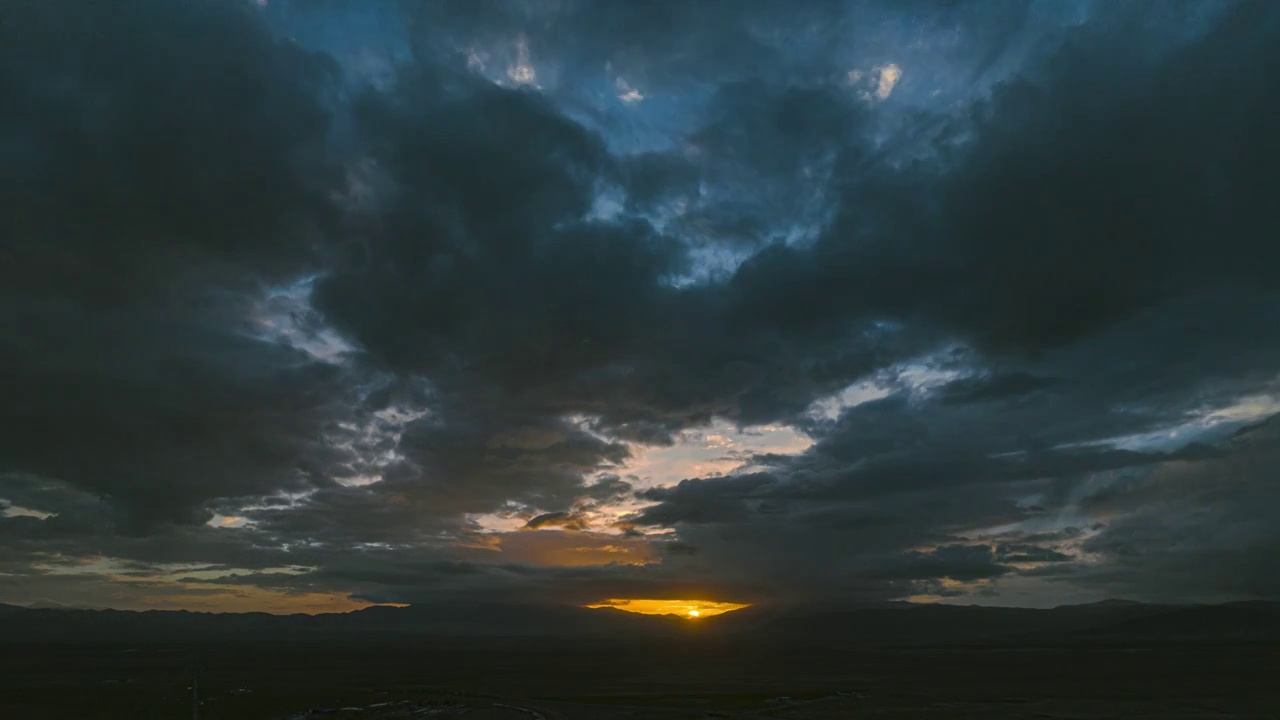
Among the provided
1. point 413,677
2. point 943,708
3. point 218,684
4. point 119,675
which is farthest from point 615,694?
point 119,675

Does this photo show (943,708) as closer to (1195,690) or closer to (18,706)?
(1195,690)

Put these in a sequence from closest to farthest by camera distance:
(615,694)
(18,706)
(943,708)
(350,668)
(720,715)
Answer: (720,715), (943,708), (18,706), (615,694), (350,668)

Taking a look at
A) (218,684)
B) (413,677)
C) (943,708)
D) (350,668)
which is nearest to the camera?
(943,708)

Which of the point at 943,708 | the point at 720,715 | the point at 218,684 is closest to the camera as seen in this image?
the point at 720,715

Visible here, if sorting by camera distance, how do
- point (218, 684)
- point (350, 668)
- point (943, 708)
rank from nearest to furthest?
point (943, 708)
point (218, 684)
point (350, 668)

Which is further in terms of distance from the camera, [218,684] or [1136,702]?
[218,684]

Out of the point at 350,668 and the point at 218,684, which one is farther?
the point at 350,668

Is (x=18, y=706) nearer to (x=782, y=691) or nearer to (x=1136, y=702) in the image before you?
(x=782, y=691)

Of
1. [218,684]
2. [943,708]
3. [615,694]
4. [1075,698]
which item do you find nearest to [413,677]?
[218,684]
